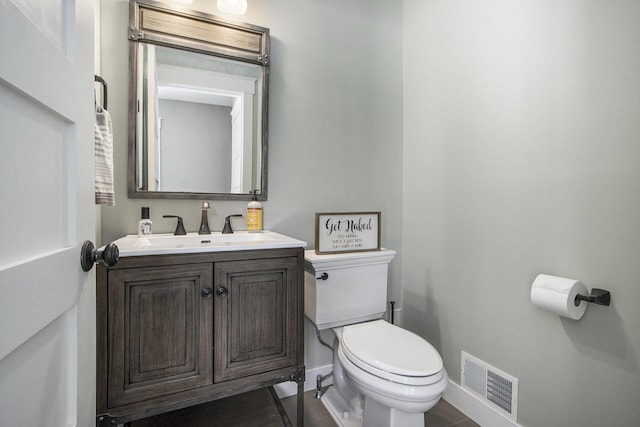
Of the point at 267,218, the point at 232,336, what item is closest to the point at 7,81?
the point at 232,336

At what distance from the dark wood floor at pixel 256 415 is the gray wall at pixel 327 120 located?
30 centimetres

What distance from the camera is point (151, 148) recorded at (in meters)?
1.51

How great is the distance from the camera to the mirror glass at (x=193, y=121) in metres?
1.48

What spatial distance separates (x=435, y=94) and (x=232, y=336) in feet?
5.75

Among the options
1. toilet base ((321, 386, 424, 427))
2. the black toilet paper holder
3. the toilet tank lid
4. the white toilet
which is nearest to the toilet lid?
the white toilet

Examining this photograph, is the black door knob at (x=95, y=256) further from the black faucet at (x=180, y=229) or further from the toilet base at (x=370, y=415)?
the toilet base at (x=370, y=415)

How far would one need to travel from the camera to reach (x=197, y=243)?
54.0 inches

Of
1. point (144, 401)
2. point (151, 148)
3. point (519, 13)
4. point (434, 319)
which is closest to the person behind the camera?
point (144, 401)

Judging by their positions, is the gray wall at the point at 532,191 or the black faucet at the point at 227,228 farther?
the black faucet at the point at 227,228

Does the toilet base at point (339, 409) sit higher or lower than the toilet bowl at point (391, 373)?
lower

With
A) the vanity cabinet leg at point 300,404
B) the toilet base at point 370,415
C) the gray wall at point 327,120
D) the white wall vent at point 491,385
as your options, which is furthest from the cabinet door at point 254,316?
the white wall vent at point 491,385

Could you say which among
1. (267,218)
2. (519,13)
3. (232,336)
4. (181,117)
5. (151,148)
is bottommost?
(232,336)

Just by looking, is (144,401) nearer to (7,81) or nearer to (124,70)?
(7,81)

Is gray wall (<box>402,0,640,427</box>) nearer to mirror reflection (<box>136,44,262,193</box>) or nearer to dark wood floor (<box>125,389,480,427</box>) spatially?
dark wood floor (<box>125,389,480,427</box>)
